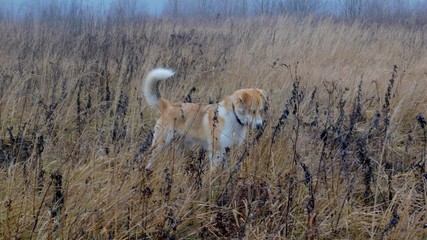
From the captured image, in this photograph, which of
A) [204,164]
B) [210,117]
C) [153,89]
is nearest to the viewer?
[204,164]

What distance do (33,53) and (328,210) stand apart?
5.21 meters

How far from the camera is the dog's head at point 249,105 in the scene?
336 centimetres

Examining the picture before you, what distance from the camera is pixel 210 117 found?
362 cm

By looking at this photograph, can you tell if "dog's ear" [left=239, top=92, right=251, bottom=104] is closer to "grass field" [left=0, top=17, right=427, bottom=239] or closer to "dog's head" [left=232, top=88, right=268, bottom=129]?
"dog's head" [left=232, top=88, right=268, bottom=129]

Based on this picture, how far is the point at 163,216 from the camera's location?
2.03m

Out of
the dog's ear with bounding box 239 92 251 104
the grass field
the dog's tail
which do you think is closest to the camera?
the grass field

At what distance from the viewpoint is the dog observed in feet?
11.1

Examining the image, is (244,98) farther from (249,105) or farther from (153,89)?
(153,89)

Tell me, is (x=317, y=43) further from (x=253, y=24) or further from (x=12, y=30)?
(x=12, y=30)

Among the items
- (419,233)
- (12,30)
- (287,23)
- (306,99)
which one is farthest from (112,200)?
(287,23)

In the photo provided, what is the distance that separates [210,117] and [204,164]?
2.94 feet

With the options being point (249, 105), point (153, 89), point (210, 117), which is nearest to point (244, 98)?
point (249, 105)

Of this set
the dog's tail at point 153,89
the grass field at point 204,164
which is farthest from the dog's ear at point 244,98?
the dog's tail at point 153,89

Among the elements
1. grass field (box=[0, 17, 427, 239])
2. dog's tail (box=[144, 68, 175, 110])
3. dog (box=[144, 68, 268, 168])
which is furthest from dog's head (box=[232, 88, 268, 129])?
dog's tail (box=[144, 68, 175, 110])
